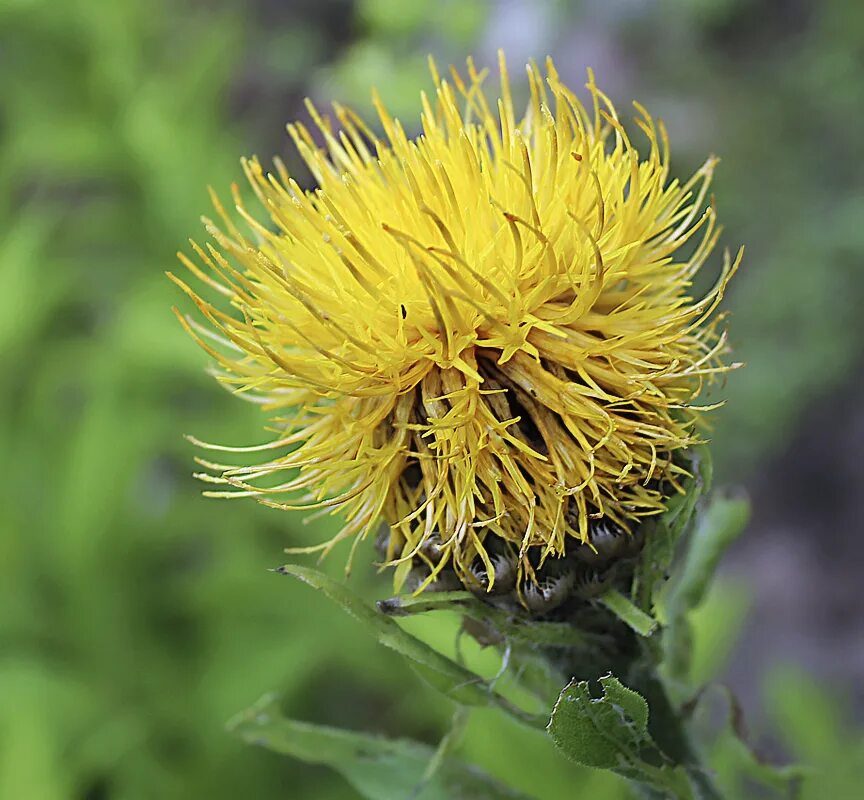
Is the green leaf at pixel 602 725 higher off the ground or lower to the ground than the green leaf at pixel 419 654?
lower

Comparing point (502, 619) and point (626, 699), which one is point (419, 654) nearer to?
point (502, 619)

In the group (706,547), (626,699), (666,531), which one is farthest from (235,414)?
(626,699)

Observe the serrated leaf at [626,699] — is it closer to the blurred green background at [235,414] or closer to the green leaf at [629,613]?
the green leaf at [629,613]

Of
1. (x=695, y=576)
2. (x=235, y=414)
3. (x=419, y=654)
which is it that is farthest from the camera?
(x=235, y=414)

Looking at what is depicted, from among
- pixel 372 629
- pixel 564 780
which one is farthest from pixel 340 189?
pixel 564 780

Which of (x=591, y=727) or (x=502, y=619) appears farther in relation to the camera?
(x=502, y=619)

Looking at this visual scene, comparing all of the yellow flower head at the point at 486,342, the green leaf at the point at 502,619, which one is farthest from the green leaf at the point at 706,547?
the yellow flower head at the point at 486,342

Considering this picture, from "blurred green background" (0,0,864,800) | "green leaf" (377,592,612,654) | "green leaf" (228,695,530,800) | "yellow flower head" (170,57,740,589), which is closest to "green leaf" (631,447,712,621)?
"yellow flower head" (170,57,740,589)

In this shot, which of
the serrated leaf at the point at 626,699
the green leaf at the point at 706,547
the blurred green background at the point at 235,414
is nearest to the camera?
the serrated leaf at the point at 626,699
